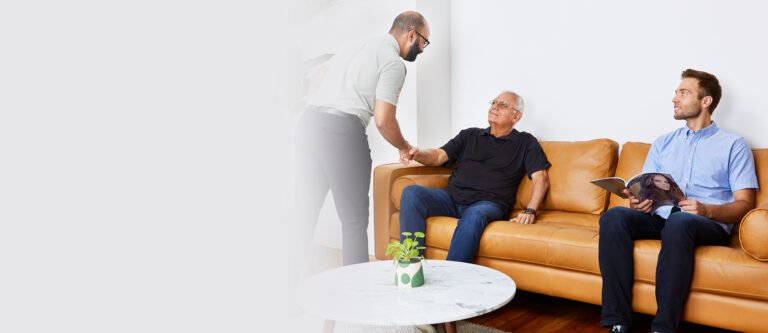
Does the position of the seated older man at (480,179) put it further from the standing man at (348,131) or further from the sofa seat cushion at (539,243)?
the standing man at (348,131)

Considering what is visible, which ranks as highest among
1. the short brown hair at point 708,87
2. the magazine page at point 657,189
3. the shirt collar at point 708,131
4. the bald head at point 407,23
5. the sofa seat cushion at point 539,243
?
the bald head at point 407,23

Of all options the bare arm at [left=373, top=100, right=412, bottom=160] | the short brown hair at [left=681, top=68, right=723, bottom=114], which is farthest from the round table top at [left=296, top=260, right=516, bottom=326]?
the short brown hair at [left=681, top=68, right=723, bottom=114]

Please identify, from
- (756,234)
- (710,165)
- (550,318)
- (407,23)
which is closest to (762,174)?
(710,165)

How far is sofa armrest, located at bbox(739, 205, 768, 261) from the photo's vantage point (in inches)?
66.1

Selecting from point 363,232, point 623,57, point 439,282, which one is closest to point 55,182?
point 439,282

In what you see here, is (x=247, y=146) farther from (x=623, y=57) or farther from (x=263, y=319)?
(x=623, y=57)

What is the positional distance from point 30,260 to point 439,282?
49.4 inches

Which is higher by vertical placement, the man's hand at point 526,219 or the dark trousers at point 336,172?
the dark trousers at point 336,172

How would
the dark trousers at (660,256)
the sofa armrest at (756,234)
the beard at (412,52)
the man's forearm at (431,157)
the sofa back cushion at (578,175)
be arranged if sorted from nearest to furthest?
the sofa armrest at (756,234) < the dark trousers at (660,256) < the beard at (412,52) < the sofa back cushion at (578,175) < the man's forearm at (431,157)

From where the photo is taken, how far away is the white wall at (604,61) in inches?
97.3

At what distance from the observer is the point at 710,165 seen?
217 cm

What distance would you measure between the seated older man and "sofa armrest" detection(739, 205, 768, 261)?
2.92 ft

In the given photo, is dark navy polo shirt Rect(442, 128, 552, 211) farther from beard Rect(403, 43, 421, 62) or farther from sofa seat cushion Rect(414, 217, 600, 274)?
beard Rect(403, 43, 421, 62)

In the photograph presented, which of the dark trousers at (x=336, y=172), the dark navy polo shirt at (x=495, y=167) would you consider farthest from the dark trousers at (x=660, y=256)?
the dark trousers at (x=336, y=172)
